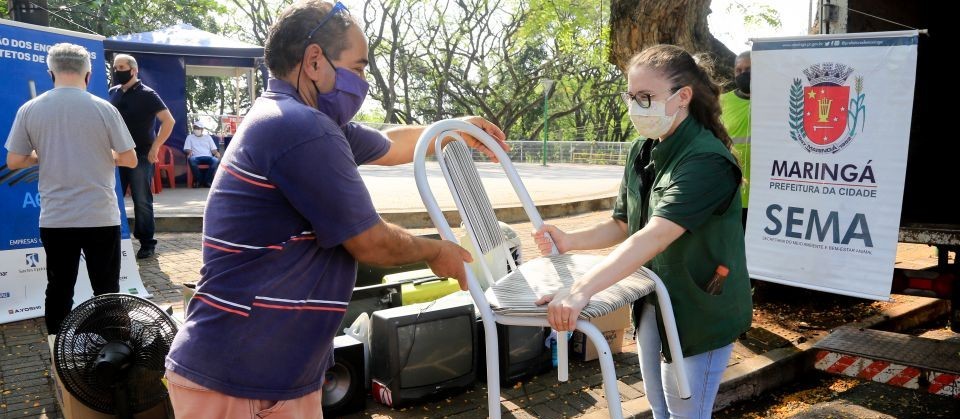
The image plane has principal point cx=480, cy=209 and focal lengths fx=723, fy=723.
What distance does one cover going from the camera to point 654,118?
2.24m

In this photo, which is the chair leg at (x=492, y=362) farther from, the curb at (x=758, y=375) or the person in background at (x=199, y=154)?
the person in background at (x=199, y=154)

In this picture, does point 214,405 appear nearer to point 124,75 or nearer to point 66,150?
point 66,150

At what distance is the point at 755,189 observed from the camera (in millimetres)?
5082

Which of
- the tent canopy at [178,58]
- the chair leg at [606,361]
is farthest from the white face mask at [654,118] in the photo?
the tent canopy at [178,58]

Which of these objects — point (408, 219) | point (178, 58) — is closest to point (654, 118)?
point (408, 219)

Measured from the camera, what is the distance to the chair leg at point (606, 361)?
183 cm

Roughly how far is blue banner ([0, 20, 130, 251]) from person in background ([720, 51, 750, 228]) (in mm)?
4828

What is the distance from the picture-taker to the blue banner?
5496 mm

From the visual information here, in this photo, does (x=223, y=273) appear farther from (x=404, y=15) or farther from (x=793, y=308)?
(x=404, y=15)

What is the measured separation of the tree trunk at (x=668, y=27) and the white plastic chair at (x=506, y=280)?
469 centimetres

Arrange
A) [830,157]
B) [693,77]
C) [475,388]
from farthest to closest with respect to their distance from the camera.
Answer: [830,157] < [475,388] < [693,77]

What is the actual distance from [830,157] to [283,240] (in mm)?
4038

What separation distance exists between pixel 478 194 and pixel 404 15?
33960 millimetres

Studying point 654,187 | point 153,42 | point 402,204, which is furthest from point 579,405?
point 153,42
